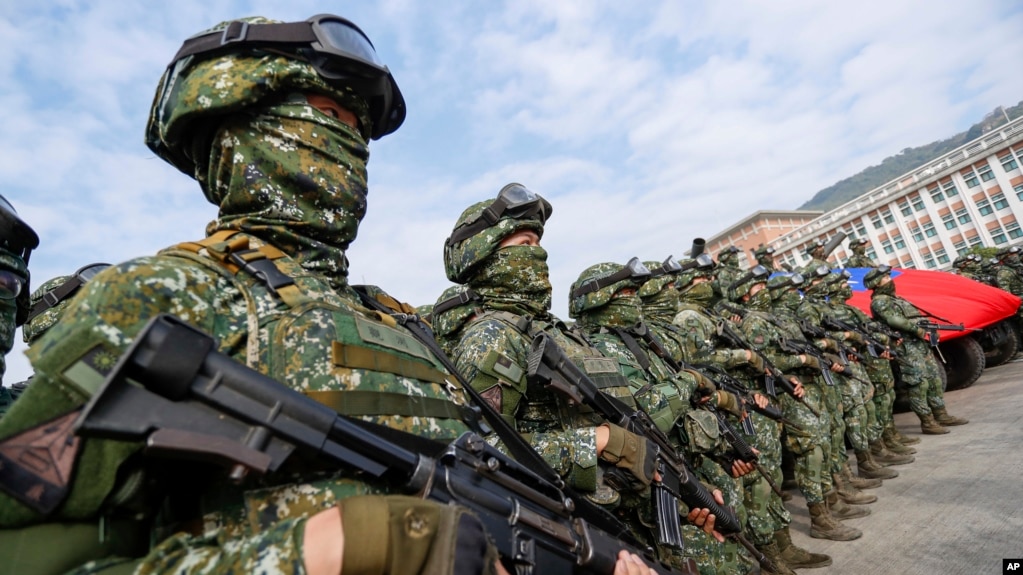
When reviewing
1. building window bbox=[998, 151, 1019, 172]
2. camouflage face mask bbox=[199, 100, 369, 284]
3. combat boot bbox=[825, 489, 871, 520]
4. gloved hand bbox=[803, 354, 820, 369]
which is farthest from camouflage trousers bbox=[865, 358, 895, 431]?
building window bbox=[998, 151, 1019, 172]

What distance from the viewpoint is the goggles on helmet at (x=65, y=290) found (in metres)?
4.16

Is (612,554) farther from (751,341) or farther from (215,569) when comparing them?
(751,341)

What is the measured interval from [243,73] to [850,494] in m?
7.20

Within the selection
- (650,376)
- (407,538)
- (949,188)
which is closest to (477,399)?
(407,538)

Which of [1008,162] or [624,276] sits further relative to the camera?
[1008,162]

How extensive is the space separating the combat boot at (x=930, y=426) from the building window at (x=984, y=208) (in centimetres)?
4276

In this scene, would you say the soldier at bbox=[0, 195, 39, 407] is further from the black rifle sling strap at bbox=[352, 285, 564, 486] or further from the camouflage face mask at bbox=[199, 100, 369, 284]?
the black rifle sling strap at bbox=[352, 285, 564, 486]

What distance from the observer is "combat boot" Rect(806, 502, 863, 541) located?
195 inches

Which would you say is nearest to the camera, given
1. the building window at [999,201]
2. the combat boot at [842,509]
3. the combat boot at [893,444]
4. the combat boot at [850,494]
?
the combat boot at [842,509]

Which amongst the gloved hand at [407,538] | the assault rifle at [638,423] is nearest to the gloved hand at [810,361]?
the assault rifle at [638,423]

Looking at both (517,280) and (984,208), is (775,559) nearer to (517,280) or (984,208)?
(517,280)

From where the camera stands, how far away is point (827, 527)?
5125 mm

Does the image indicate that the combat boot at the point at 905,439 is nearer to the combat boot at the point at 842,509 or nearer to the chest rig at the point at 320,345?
the combat boot at the point at 842,509

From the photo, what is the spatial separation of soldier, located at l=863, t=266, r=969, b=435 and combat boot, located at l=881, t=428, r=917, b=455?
0.60 meters
